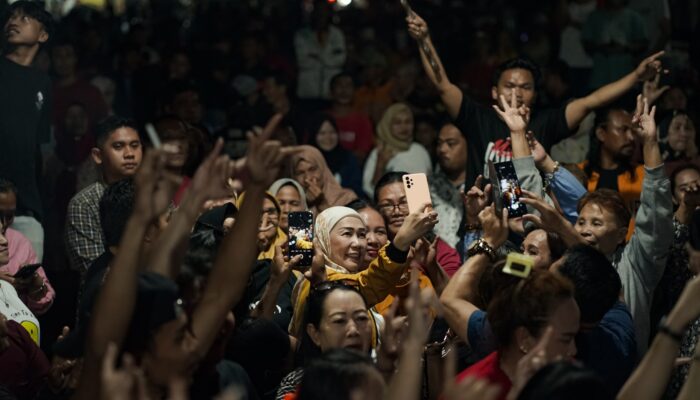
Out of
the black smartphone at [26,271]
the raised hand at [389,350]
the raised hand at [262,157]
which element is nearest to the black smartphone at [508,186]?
the raised hand at [389,350]

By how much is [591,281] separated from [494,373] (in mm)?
840

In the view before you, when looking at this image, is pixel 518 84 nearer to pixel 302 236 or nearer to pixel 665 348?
pixel 302 236

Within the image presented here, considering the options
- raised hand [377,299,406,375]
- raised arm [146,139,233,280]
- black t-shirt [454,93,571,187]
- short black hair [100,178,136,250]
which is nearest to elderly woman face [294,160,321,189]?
black t-shirt [454,93,571,187]

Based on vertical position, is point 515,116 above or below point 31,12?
below

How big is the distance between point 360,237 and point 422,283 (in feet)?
1.52

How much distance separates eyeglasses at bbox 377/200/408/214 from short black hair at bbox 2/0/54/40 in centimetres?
250

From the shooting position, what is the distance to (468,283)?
17.3 ft

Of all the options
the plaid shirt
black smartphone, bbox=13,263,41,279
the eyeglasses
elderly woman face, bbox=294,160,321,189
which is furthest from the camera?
elderly woman face, bbox=294,160,321,189

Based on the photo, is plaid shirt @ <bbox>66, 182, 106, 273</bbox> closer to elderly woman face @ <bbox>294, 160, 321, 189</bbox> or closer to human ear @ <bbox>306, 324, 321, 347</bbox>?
elderly woman face @ <bbox>294, 160, 321, 189</bbox>

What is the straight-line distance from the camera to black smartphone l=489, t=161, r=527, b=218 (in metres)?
6.28

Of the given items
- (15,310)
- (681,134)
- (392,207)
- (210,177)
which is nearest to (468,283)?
(210,177)

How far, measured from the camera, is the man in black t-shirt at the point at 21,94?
8539 mm

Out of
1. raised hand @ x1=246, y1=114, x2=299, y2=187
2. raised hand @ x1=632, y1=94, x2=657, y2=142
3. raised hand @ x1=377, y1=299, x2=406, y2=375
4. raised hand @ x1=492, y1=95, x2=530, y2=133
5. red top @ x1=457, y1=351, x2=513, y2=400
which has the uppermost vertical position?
raised hand @ x1=246, y1=114, x2=299, y2=187

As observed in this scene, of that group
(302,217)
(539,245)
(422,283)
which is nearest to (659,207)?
(539,245)
